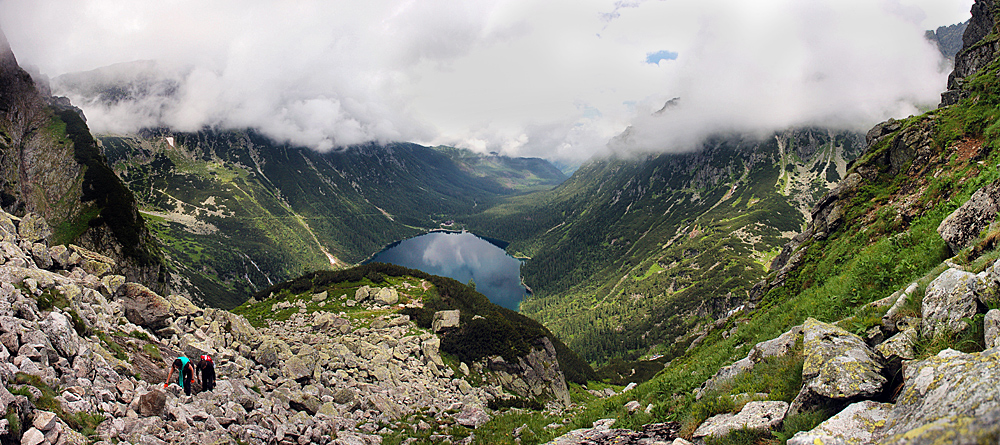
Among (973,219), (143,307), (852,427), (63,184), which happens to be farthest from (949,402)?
(63,184)

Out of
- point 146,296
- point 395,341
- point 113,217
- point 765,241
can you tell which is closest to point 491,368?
point 395,341

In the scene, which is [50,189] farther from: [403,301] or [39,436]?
[39,436]

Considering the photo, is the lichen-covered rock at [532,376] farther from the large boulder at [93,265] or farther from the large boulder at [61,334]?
the large boulder at [61,334]

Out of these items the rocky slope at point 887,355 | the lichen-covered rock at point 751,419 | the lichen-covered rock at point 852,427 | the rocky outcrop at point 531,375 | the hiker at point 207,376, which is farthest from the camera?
the rocky outcrop at point 531,375

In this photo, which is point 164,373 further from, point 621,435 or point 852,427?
point 852,427

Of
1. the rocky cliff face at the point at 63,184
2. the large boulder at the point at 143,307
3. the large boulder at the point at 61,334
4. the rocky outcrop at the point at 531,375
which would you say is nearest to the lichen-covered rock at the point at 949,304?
the large boulder at the point at 61,334

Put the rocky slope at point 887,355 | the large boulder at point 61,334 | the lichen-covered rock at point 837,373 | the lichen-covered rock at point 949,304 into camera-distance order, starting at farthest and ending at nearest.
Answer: the large boulder at point 61,334 < the lichen-covered rock at point 949,304 < the lichen-covered rock at point 837,373 < the rocky slope at point 887,355

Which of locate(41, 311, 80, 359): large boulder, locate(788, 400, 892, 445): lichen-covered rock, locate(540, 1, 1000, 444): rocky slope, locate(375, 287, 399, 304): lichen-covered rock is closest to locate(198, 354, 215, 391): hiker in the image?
locate(41, 311, 80, 359): large boulder
